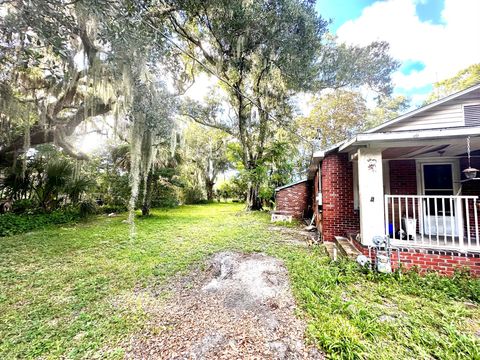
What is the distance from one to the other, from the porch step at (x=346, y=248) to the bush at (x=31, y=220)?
9.71m

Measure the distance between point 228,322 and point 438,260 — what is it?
350 cm

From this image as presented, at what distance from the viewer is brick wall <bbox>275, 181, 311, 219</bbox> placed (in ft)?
33.1

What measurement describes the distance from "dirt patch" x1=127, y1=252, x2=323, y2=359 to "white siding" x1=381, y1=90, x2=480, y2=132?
4.04 meters

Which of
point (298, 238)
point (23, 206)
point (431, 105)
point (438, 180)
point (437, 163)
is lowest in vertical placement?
point (298, 238)

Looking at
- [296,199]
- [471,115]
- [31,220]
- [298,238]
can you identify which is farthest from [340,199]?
[31,220]

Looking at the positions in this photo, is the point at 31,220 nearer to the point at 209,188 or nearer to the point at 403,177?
the point at 403,177

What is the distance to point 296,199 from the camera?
1014 cm

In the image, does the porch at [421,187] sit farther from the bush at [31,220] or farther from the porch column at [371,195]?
the bush at [31,220]

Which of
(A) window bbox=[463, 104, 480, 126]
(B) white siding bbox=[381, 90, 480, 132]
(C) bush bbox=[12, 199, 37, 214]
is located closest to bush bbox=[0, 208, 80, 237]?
(C) bush bbox=[12, 199, 37, 214]

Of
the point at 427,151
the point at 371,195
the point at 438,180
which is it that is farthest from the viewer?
the point at 438,180

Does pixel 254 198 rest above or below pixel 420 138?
below

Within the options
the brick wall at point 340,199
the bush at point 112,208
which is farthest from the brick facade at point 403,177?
the bush at point 112,208

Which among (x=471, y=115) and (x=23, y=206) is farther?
(x=23, y=206)

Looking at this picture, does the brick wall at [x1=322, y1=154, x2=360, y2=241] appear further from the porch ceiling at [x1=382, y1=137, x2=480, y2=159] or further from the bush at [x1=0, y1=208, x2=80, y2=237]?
the bush at [x1=0, y1=208, x2=80, y2=237]
